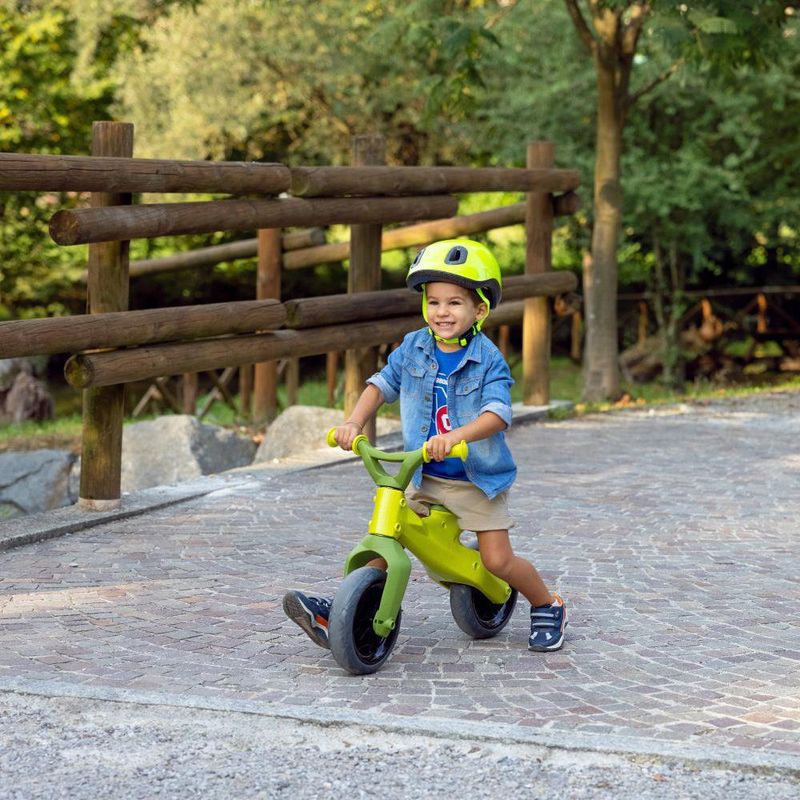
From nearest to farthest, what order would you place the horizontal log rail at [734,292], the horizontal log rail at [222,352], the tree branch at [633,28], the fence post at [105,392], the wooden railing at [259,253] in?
the wooden railing at [259,253], the horizontal log rail at [222,352], the fence post at [105,392], the tree branch at [633,28], the horizontal log rail at [734,292]

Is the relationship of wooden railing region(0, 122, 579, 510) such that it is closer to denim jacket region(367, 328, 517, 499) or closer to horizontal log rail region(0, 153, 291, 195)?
horizontal log rail region(0, 153, 291, 195)

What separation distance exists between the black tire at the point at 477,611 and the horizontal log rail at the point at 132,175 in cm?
280

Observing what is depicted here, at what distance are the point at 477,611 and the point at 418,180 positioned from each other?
4.92 meters

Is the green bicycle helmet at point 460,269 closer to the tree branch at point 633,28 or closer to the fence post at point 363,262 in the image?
the fence post at point 363,262

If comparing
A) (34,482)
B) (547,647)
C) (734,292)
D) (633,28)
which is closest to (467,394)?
(547,647)

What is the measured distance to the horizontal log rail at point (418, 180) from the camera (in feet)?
28.6

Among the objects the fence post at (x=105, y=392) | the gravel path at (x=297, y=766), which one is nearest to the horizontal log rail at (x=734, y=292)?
the fence post at (x=105, y=392)

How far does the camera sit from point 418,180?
9.55 m

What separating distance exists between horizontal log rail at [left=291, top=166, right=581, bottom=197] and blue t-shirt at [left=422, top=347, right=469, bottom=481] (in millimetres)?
3957

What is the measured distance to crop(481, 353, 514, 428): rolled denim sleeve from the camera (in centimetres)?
477

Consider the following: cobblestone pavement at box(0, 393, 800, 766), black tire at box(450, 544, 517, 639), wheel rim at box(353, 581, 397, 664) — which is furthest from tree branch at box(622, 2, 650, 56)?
wheel rim at box(353, 581, 397, 664)

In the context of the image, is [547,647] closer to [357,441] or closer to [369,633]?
[369,633]

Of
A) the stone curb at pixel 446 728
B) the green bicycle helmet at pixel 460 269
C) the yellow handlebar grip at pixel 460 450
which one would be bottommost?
the stone curb at pixel 446 728

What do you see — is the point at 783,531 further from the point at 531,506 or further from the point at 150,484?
the point at 150,484
